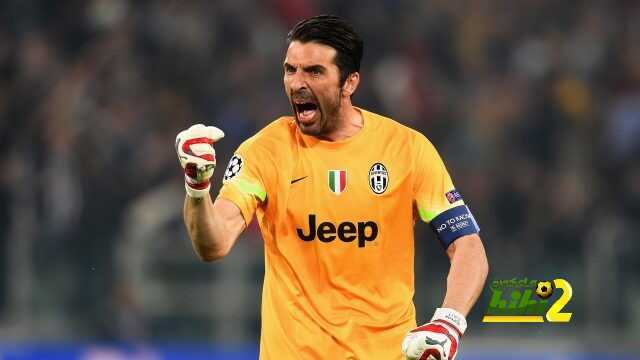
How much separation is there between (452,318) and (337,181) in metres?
0.86

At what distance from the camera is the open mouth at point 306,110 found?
249 inches

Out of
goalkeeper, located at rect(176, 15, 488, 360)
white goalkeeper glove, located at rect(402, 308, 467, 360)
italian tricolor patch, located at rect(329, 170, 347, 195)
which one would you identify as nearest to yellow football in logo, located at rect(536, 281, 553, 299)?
goalkeeper, located at rect(176, 15, 488, 360)

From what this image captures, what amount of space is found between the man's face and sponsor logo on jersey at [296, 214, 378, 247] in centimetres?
43

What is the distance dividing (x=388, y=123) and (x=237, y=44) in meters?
8.62

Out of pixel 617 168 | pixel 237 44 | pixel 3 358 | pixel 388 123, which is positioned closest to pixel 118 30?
pixel 237 44

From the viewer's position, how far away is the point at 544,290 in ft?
22.1

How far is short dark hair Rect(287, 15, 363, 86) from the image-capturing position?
632 centimetres

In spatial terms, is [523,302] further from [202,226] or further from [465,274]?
[202,226]

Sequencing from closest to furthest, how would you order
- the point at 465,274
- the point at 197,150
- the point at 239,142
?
1. the point at 197,150
2. the point at 465,274
3. the point at 239,142

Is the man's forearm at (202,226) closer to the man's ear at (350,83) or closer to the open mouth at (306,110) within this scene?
the open mouth at (306,110)

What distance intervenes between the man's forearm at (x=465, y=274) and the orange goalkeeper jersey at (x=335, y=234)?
193mm

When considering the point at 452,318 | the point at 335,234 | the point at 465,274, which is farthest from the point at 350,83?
the point at 452,318

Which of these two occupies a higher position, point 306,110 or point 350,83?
point 350,83

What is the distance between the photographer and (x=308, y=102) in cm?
634
